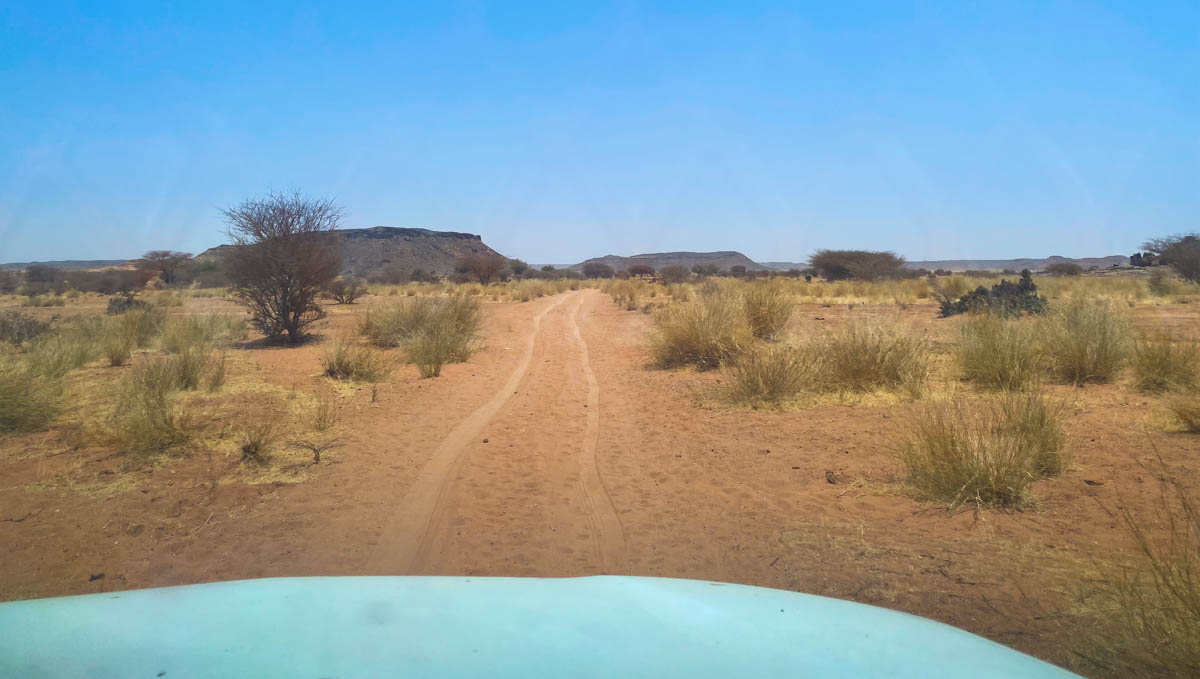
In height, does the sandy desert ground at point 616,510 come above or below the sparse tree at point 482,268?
below

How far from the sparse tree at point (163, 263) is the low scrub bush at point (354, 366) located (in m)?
47.4

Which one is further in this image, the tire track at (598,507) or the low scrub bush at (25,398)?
the low scrub bush at (25,398)

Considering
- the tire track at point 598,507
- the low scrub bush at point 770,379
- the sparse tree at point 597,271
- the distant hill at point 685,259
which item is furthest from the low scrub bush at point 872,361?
the distant hill at point 685,259

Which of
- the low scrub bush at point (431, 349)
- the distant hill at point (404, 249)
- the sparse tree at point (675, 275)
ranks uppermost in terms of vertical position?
the distant hill at point (404, 249)

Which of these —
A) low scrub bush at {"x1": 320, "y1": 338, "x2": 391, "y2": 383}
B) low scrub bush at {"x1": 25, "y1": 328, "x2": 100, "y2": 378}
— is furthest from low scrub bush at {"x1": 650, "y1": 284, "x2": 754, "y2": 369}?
low scrub bush at {"x1": 25, "y1": 328, "x2": 100, "y2": 378}

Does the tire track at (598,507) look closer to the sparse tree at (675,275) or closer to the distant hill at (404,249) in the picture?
the sparse tree at (675,275)

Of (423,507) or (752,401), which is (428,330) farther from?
(423,507)

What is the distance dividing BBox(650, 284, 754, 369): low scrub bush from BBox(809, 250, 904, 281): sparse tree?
131 feet

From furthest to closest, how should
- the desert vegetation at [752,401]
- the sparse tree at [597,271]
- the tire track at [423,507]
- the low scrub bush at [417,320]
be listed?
the sparse tree at [597,271], the low scrub bush at [417,320], the desert vegetation at [752,401], the tire track at [423,507]

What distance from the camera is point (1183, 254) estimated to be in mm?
34469

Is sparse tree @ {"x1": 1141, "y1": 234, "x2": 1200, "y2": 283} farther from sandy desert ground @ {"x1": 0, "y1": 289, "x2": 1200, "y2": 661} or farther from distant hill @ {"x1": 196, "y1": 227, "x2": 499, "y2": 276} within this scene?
distant hill @ {"x1": 196, "y1": 227, "x2": 499, "y2": 276}

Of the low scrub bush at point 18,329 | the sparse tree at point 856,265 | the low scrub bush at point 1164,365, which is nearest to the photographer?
the low scrub bush at point 1164,365

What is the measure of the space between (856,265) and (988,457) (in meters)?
51.1

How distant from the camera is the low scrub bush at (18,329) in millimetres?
17609
